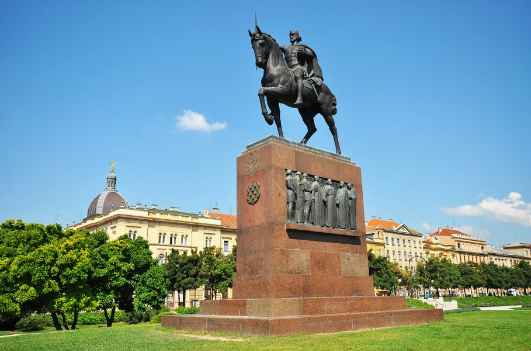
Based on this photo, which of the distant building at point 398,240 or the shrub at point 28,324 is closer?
the shrub at point 28,324

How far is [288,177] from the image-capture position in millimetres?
13711

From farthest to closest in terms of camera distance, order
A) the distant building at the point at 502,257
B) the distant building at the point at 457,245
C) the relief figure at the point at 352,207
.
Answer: the distant building at the point at 502,257, the distant building at the point at 457,245, the relief figure at the point at 352,207

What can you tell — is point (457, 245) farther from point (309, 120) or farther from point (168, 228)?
point (309, 120)

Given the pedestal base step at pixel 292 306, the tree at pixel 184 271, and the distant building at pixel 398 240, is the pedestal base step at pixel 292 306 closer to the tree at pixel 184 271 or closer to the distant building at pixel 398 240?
the tree at pixel 184 271

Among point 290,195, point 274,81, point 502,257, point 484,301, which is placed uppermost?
point 274,81

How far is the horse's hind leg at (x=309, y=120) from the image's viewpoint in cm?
1662

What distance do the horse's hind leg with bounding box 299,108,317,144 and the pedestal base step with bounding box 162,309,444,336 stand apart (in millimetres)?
6879

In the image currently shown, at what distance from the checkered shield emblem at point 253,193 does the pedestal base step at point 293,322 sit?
3730mm

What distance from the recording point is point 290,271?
41.9 feet

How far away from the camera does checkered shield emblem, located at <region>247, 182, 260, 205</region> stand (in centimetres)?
1369

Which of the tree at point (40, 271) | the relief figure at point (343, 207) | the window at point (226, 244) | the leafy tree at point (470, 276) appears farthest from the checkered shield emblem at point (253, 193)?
the leafy tree at point (470, 276)

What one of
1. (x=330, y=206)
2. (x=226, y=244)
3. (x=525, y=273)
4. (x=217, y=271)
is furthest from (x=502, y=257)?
(x=330, y=206)

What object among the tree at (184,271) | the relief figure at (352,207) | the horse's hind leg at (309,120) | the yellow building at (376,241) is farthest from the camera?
the yellow building at (376,241)

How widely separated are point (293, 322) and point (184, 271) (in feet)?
134
